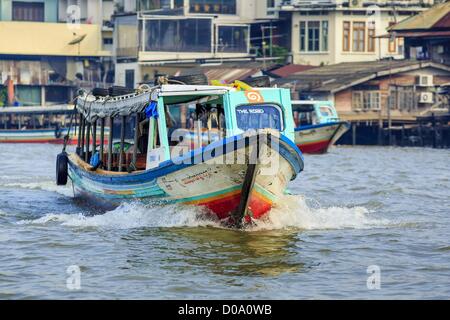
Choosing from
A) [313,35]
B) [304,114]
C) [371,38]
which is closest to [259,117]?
[304,114]

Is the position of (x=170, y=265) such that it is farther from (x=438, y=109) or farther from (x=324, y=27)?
(x=324, y=27)

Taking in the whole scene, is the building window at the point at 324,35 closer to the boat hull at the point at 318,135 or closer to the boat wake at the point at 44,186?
the boat hull at the point at 318,135

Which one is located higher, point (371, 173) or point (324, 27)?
point (324, 27)

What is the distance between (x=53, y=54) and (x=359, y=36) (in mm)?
19315

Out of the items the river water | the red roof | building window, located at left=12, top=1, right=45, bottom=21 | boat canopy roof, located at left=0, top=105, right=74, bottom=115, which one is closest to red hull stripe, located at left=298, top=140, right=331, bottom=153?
the red roof

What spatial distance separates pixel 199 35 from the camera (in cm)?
6606

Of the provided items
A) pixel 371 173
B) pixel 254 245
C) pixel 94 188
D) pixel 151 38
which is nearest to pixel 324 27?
pixel 151 38

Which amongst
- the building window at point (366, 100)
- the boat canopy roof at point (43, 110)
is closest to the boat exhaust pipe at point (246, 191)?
the building window at point (366, 100)

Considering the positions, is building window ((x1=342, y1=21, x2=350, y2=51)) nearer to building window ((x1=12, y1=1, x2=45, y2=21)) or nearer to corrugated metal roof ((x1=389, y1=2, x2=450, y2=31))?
corrugated metal roof ((x1=389, y1=2, x2=450, y2=31))

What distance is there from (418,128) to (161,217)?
114 ft

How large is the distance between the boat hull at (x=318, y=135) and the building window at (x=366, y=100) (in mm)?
12152

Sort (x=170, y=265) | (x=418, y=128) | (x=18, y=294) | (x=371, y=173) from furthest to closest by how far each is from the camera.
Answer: (x=418, y=128), (x=371, y=173), (x=170, y=265), (x=18, y=294)
